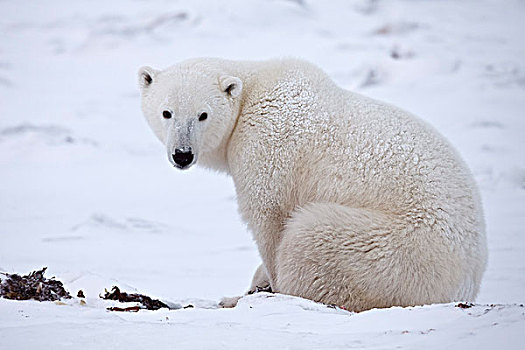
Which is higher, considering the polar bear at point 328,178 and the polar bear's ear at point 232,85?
the polar bear's ear at point 232,85

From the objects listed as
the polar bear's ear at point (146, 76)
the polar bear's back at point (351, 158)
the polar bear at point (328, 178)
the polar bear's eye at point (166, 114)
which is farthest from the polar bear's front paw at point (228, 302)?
the polar bear's ear at point (146, 76)

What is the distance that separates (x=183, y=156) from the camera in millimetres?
4008

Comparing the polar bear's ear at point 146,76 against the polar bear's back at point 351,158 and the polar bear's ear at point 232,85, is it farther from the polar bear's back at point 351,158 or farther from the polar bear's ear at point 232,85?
the polar bear's back at point 351,158

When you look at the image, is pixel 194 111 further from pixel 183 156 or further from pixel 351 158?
pixel 351 158

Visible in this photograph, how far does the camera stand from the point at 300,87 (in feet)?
13.5

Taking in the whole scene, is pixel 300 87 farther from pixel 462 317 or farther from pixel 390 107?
pixel 462 317

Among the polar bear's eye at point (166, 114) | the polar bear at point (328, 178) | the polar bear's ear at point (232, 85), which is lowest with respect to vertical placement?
the polar bear at point (328, 178)

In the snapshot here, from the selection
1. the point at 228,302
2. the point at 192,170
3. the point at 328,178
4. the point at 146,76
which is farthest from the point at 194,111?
the point at 192,170

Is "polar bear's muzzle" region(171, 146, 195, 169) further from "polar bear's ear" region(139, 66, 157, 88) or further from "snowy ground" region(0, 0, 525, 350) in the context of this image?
"snowy ground" region(0, 0, 525, 350)

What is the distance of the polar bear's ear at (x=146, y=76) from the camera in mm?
4407

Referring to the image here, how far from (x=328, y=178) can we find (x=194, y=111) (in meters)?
0.99

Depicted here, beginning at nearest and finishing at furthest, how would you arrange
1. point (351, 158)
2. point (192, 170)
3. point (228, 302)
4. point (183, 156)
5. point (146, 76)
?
1. point (351, 158)
2. point (183, 156)
3. point (228, 302)
4. point (146, 76)
5. point (192, 170)

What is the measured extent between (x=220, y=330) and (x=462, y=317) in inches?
36.5

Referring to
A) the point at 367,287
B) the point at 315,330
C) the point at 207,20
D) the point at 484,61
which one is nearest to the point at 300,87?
the point at 367,287
